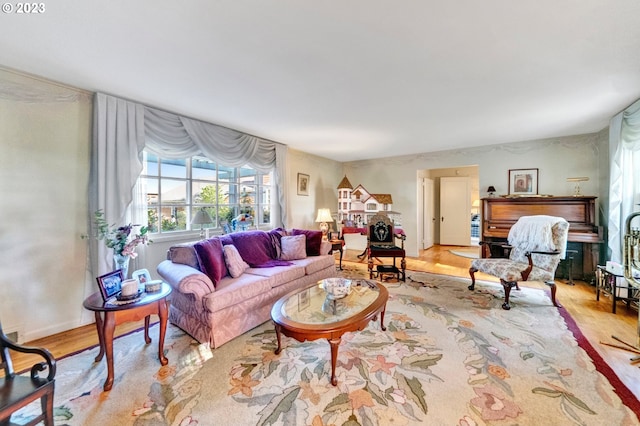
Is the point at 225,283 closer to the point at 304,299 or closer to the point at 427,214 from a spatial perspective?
the point at 304,299

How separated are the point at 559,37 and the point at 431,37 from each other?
88 cm

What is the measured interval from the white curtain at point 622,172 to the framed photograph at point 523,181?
133 cm

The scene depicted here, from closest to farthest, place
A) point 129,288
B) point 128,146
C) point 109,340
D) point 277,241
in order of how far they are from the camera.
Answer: point 109,340
point 129,288
point 128,146
point 277,241

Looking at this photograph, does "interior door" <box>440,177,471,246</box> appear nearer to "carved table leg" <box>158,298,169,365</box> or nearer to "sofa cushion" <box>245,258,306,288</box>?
"sofa cushion" <box>245,258,306,288</box>

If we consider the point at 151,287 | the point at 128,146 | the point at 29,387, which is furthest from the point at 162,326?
the point at 128,146

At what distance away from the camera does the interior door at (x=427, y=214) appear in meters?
7.00

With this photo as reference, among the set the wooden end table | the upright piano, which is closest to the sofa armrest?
the wooden end table

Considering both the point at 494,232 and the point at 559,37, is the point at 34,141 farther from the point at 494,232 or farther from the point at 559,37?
the point at 494,232

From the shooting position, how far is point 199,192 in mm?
3900

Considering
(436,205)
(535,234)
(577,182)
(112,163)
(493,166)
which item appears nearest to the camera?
(112,163)

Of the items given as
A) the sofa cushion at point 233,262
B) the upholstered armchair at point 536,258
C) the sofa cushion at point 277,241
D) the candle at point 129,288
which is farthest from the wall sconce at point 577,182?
the candle at point 129,288

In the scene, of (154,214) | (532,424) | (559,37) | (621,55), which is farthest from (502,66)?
(154,214)

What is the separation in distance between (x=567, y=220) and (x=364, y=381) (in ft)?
15.2

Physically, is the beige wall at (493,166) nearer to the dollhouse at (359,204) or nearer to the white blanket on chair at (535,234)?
the dollhouse at (359,204)
